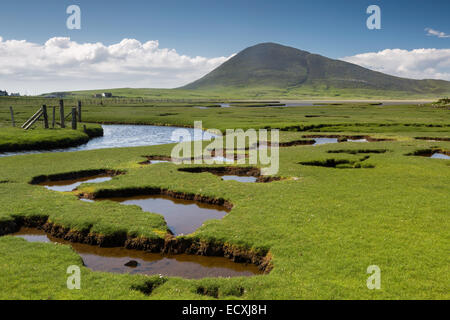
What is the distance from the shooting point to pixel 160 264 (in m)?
17.0

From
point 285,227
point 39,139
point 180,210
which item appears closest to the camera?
point 285,227

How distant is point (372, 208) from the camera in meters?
21.7

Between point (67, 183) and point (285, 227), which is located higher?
point (67, 183)

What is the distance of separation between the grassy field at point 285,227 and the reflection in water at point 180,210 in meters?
1.23

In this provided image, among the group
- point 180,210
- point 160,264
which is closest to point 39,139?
point 180,210

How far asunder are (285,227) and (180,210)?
930 cm

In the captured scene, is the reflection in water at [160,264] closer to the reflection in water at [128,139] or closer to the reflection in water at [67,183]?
the reflection in water at [67,183]

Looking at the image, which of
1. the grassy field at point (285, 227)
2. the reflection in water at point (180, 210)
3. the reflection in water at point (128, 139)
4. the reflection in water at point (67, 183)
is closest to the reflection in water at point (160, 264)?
the grassy field at point (285, 227)

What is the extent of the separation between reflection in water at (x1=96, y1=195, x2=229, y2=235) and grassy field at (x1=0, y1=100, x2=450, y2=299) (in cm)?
123

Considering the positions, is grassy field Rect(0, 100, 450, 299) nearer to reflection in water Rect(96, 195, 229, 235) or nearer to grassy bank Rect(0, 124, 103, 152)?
reflection in water Rect(96, 195, 229, 235)

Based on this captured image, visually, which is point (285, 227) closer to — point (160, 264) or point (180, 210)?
point (160, 264)

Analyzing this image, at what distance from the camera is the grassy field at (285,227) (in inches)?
523
